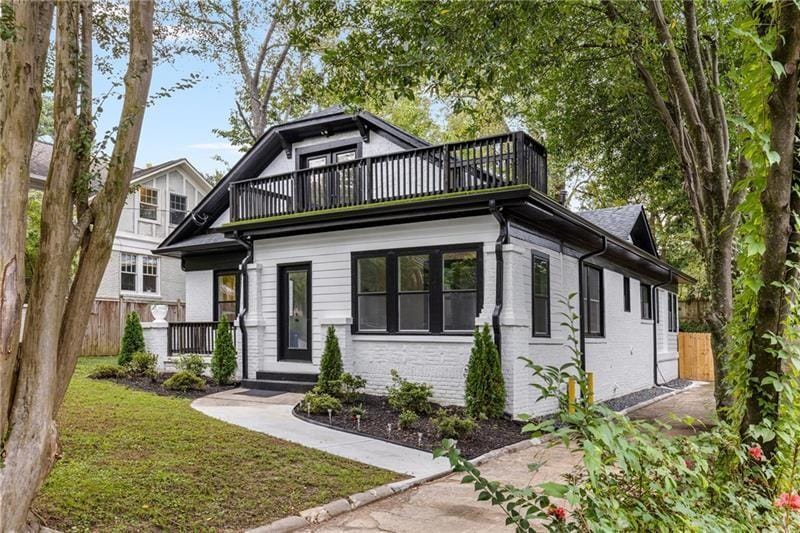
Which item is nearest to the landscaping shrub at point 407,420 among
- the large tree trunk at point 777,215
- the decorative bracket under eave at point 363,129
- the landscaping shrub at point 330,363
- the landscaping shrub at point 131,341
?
the landscaping shrub at point 330,363

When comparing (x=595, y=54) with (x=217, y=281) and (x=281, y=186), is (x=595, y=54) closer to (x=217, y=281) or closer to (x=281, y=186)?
(x=281, y=186)

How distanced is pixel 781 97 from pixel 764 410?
1448 mm

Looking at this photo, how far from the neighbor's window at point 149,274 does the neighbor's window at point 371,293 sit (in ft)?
47.2

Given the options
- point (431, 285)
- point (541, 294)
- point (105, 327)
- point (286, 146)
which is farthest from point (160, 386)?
point (105, 327)

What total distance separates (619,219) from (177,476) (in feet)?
45.8

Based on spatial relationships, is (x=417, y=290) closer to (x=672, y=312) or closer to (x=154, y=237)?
(x=672, y=312)

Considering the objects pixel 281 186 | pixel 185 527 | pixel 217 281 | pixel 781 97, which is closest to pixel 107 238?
pixel 185 527

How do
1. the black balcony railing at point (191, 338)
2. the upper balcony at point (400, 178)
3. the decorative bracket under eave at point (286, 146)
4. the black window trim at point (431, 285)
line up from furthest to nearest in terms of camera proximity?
the black balcony railing at point (191, 338) → the decorative bracket under eave at point (286, 146) → the black window trim at point (431, 285) → the upper balcony at point (400, 178)

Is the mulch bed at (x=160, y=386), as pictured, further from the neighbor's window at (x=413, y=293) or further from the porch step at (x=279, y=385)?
the neighbor's window at (x=413, y=293)

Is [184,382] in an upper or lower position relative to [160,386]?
upper

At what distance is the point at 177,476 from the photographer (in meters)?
5.46

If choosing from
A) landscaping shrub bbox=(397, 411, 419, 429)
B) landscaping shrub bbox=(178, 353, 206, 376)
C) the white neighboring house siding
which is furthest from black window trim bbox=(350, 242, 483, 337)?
the white neighboring house siding

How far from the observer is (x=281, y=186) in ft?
41.2

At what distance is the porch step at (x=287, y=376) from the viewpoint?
39.3 ft
